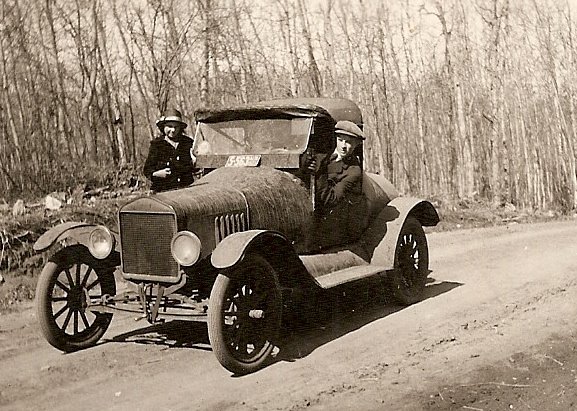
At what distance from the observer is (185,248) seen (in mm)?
5191

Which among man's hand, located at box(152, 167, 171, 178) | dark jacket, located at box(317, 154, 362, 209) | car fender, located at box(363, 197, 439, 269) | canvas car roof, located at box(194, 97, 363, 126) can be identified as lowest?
car fender, located at box(363, 197, 439, 269)

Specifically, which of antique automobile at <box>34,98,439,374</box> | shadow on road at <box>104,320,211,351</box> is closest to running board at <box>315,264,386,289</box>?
antique automobile at <box>34,98,439,374</box>

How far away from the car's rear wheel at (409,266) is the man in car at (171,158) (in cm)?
230

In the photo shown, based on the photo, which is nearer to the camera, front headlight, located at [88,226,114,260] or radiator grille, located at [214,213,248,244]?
radiator grille, located at [214,213,248,244]

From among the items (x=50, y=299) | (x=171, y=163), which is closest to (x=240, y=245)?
(x=50, y=299)

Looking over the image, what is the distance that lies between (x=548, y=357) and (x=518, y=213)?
1231 centimetres

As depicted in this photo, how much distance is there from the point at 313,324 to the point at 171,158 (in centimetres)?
220

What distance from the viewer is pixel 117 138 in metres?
16.6

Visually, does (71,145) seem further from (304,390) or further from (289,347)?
(304,390)

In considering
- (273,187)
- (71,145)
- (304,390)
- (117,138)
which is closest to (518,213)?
(117,138)

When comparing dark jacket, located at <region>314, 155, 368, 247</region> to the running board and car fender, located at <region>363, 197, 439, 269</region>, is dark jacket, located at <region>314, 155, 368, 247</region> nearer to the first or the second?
car fender, located at <region>363, 197, 439, 269</region>

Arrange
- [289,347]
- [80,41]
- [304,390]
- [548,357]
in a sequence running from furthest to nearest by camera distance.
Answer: [80,41]
[289,347]
[548,357]
[304,390]

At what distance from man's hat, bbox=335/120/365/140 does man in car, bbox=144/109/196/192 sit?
148 cm

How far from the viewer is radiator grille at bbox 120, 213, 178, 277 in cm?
539
